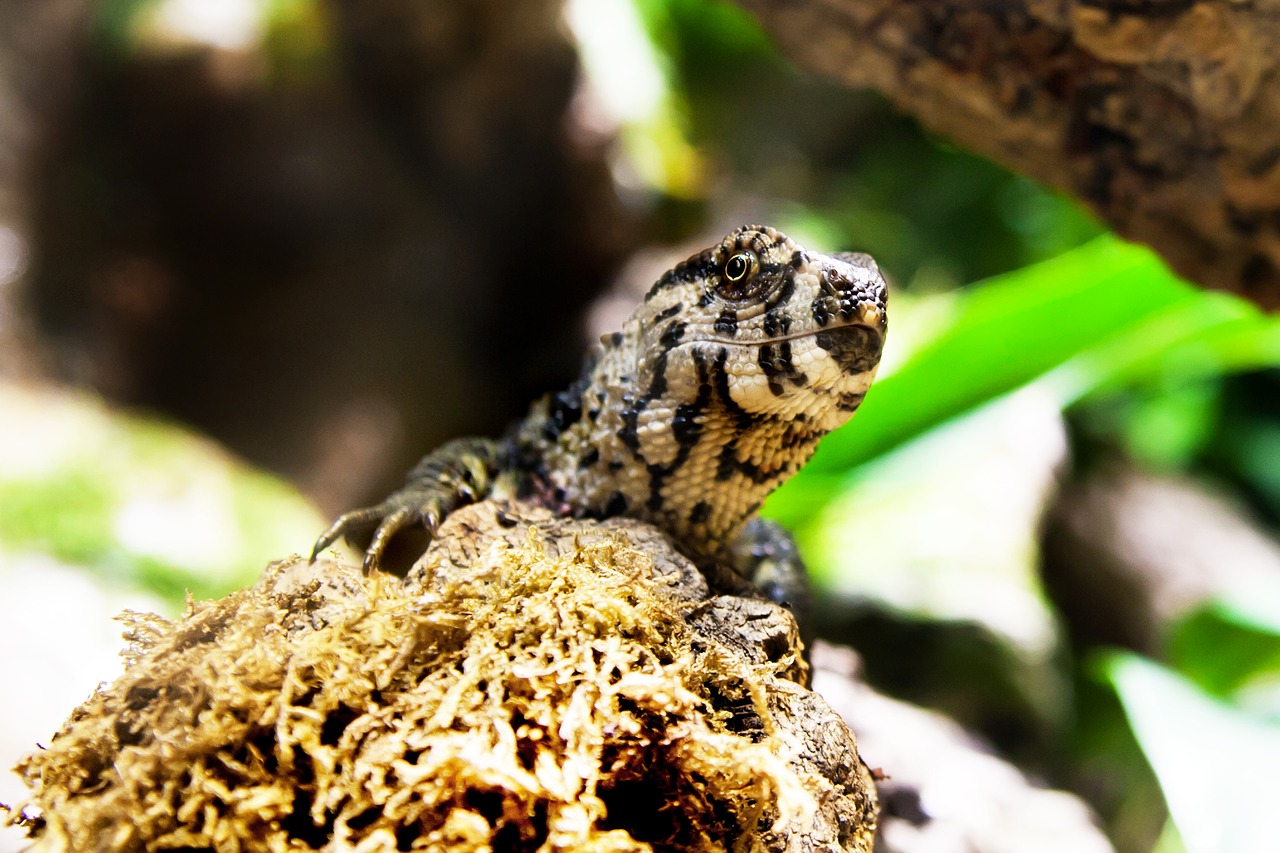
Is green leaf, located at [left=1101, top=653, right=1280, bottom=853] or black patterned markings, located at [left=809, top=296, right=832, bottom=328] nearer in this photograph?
black patterned markings, located at [left=809, top=296, right=832, bottom=328]

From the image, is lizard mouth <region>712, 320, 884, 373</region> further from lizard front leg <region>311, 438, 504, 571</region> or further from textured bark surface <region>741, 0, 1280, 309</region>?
textured bark surface <region>741, 0, 1280, 309</region>

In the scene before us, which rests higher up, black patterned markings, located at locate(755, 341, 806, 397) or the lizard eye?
the lizard eye

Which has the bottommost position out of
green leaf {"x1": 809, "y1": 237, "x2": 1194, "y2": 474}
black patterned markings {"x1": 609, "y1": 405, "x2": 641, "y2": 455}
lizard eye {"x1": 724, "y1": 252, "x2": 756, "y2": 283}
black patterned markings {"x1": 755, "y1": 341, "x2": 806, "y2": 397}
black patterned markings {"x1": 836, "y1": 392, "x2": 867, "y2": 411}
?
black patterned markings {"x1": 836, "y1": 392, "x2": 867, "y2": 411}

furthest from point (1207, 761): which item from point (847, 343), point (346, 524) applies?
point (346, 524)

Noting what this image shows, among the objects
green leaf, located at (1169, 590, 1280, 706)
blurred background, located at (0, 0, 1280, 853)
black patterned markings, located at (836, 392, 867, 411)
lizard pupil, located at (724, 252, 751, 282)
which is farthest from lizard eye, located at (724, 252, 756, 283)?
green leaf, located at (1169, 590, 1280, 706)

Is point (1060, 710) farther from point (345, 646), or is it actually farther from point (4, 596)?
point (4, 596)

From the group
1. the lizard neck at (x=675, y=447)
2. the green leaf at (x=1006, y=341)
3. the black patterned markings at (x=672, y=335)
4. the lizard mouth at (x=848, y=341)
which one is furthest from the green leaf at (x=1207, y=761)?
the black patterned markings at (x=672, y=335)
